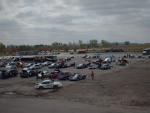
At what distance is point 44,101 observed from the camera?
34875 millimetres

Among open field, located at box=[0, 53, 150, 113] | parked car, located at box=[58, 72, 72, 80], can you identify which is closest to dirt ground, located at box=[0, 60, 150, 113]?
open field, located at box=[0, 53, 150, 113]

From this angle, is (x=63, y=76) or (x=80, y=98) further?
(x=63, y=76)

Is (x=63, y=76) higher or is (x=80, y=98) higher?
(x=63, y=76)

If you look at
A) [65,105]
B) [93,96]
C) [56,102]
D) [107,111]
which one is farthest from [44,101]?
[107,111]

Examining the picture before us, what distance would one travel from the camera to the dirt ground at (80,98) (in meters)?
29.7

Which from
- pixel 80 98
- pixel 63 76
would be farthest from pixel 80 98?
pixel 63 76

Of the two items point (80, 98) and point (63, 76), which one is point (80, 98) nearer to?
point (80, 98)

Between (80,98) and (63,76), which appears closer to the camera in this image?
(80,98)

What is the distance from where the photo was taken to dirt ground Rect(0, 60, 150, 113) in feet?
97.6

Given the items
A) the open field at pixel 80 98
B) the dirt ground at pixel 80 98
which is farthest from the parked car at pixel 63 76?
the open field at pixel 80 98

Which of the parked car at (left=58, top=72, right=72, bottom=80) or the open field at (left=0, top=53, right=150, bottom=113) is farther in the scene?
the parked car at (left=58, top=72, right=72, bottom=80)

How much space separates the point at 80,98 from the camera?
36438 millimetres

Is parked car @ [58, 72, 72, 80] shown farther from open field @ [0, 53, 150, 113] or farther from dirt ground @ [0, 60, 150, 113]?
open field @ [0, 53, 150, 113]

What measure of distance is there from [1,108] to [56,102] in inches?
236
